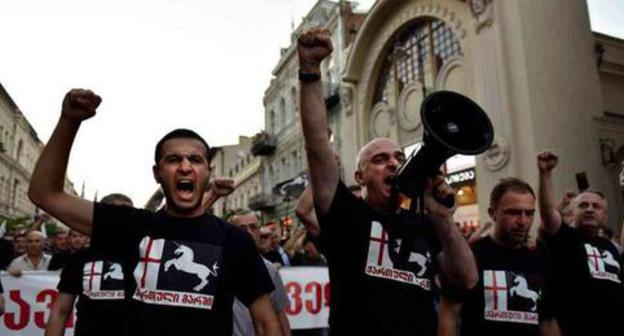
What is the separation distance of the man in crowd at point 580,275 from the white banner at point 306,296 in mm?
3915

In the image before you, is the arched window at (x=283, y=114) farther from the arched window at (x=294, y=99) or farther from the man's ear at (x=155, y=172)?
the man's ear at (x=155, y=172)

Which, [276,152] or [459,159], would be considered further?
[276,152]

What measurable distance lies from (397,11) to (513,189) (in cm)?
1694

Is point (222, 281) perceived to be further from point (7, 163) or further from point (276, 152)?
point (7, 163)

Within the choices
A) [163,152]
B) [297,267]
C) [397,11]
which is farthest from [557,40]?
[163,152]

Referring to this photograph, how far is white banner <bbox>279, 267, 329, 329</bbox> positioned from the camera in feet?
23.3

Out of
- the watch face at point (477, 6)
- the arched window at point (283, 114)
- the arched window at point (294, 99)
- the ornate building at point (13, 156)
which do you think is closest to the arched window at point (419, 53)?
the watch face at point (477, 6)

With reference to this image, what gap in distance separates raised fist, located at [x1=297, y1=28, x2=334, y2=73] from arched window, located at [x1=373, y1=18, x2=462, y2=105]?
14.1m

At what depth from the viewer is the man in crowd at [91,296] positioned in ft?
11.2

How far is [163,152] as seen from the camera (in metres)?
2.46

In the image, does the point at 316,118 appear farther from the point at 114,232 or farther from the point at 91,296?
the point at 91,296

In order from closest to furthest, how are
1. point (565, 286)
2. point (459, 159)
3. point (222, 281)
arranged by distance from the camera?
point (222, 281), point (565, 286), point (459, 159)

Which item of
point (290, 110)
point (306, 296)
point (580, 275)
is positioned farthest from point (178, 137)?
point (290, 110)

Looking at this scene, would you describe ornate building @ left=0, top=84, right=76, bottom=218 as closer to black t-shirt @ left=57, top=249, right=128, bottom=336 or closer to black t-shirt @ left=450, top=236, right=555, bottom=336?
black t-shirt @ left=57, top=249, right=128, bottom=336
